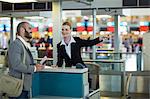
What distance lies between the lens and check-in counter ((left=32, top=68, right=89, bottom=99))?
4.91 m

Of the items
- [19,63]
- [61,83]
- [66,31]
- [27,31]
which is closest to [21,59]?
[19,63]

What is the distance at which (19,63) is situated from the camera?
452 centimetres

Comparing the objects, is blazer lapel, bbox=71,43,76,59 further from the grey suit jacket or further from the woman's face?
the grey suit jacket

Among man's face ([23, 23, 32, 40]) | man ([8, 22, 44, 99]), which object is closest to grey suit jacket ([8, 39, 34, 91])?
man ([8, 22, 44, 99])

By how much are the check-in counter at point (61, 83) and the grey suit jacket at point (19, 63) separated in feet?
1.52

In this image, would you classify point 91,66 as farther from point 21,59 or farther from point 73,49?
point 21,59

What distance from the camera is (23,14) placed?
45.6 ft

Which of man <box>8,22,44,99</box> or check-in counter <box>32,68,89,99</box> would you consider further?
check-in counter <box>32,68,89,99</box>

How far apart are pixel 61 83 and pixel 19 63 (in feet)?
2.56

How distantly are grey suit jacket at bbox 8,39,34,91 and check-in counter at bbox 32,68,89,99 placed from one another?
0.46 m

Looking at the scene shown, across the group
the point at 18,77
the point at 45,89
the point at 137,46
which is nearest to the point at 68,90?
the point at 45,89

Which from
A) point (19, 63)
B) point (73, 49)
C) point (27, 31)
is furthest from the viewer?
point (73, 49)

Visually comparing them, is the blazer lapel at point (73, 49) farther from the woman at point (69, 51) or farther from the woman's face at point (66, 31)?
the woman's face at point (66, 31)

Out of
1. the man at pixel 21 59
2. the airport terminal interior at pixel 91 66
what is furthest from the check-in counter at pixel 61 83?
the man at pixel 21 59
